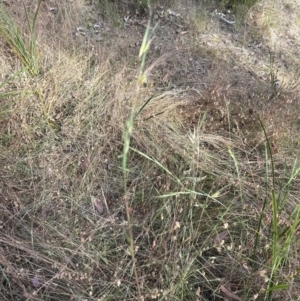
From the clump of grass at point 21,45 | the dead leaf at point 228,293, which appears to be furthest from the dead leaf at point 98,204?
the clump of grass at point 21,45

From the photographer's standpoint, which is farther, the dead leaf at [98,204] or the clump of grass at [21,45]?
the clump of grass at [21,45]

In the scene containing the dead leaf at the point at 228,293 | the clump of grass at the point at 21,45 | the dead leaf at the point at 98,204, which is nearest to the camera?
the dead leaf at the point at 228,293

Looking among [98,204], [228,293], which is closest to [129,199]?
[98,204]

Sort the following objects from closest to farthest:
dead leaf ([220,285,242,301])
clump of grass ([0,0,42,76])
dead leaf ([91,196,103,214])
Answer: dead leaf ([220,285,242,301]) → dead leaf ([91,196,103,214]) → clump of grass ([0,0,42,76])

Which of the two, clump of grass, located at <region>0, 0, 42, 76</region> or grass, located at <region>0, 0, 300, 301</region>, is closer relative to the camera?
grass, located at <region>0, 0, 300, 301</region>

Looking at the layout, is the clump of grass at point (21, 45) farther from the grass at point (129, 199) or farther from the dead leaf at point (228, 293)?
the dead leaf at point (228, 293)

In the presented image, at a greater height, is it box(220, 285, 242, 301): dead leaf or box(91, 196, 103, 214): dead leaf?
box(220, 285, 242, 301): dead leaf

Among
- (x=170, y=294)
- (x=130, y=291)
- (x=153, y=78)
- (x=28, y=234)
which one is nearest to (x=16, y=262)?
(x=28, y=234)

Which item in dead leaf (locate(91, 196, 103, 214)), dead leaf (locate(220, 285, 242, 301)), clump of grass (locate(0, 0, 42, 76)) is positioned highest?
clump of grass (locate(0, 0, 42, 76))

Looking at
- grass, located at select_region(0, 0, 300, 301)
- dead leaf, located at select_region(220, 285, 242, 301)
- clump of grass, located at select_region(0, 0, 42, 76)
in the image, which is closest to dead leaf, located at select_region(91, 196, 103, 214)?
grass, located at select_region(0, 0, 300, 301)

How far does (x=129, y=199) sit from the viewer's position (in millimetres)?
2123

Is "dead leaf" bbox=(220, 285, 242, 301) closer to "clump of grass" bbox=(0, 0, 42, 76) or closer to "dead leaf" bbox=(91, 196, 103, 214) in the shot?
"dead leaf" bbox=(91, 196, 103, 214)

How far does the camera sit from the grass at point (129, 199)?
1.78 metres

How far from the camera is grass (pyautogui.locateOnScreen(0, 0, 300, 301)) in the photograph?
1779 mm
